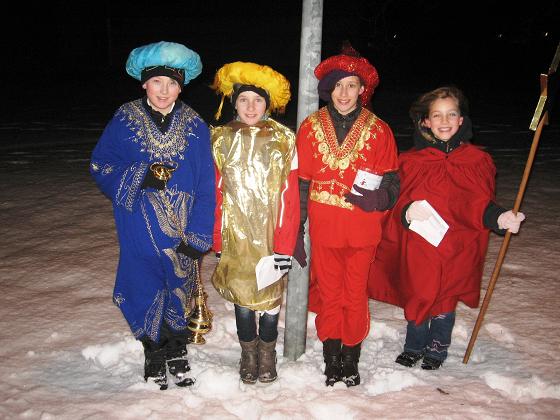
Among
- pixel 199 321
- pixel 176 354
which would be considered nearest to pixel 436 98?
pixel 199 321

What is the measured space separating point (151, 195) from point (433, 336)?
6.33 feet

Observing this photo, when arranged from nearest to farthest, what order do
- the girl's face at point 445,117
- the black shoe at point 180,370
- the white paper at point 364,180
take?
1. the white paper at point 364,180
2. the girl's face at point 445,117
3. the black shoe at point 180,370

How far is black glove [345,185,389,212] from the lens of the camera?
8.71 ft

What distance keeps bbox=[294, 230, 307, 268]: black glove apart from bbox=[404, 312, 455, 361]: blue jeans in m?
0.85

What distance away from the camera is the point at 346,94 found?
2.68m

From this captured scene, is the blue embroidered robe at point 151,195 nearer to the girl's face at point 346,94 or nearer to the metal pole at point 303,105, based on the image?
the metal pole at point 303,105

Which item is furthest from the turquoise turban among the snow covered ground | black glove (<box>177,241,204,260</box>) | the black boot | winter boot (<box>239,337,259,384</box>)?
the snow covered ground

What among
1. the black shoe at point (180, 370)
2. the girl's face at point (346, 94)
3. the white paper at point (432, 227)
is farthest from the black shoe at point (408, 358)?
the girl's face at point (346, 94)

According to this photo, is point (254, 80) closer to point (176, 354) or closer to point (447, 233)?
point (447, 233)

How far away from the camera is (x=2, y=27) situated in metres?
25.0

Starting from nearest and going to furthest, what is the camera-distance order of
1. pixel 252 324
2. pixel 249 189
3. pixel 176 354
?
pixel 249 189 → pixel 252 324 → pixel 176 354

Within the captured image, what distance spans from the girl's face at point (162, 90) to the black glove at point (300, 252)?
3.30 feet

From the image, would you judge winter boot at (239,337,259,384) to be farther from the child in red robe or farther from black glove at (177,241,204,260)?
black glove at (177,241,204,260)

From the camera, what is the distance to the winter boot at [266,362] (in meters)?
2.95
